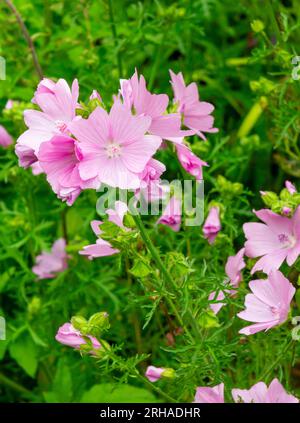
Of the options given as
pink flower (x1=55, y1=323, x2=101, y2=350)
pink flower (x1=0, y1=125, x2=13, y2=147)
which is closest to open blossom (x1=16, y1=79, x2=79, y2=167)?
pink flower (x1=55, y1=323, x2=101, y2=350)

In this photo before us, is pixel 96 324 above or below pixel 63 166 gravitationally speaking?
below

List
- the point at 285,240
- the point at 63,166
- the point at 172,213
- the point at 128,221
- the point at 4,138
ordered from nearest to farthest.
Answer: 1. the point at 63,166
2. the point at 128,221
3. the point at 285,240
4. the point at 172,213
5. the point at 4,138

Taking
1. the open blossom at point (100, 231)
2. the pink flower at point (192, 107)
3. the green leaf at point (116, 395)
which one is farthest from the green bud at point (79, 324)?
the green leaf at point (116, 395)

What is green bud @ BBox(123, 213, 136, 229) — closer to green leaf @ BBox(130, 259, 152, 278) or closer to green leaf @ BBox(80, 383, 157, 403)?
green leaf @ BBox(130, 259, 152, 278)

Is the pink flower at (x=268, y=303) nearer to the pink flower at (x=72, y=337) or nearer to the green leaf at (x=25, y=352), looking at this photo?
the pink flower at (x=72, y=337)

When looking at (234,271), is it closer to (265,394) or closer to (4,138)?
(265,394)

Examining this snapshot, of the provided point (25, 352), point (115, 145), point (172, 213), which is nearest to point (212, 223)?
point (172, 213)
